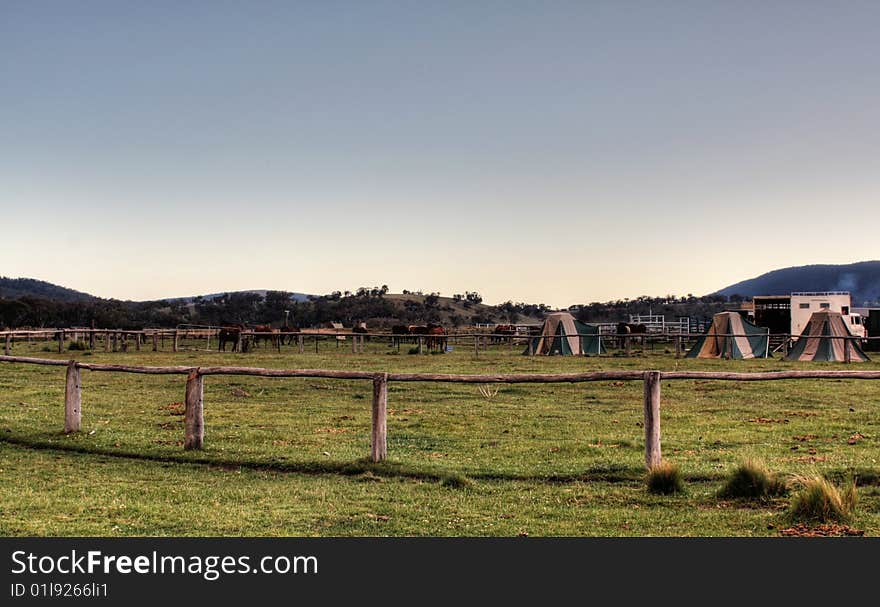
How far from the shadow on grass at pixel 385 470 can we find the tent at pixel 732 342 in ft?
104

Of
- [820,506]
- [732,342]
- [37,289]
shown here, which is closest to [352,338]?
[732,342]

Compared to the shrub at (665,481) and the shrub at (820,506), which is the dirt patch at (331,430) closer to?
the shrub at (665,481)

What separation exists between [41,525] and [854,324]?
62528 millimetres

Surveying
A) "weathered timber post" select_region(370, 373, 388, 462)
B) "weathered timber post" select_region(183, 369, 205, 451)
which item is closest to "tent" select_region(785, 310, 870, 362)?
"weathered timber post" select_region(370, 373, 388, 462)

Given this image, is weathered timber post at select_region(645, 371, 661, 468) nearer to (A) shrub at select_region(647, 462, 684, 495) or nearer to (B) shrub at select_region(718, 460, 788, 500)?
(A) shrub at select_region(647, 462, 684, 495)

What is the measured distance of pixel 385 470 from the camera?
11078mm

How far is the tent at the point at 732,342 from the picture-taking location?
41.2 metres

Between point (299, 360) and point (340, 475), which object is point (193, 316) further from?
point (340, 475)

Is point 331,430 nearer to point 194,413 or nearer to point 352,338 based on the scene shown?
point 194,413

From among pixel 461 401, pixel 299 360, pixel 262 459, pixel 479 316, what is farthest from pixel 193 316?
pixel 262 459

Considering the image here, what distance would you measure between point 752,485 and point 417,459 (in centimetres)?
478

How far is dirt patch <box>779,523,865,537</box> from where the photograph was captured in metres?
7.53

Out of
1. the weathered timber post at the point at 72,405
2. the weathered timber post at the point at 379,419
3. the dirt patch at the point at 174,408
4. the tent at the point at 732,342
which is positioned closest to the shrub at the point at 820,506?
the weathered timber post at the point at 379,419

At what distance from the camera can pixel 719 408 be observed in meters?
19.5
